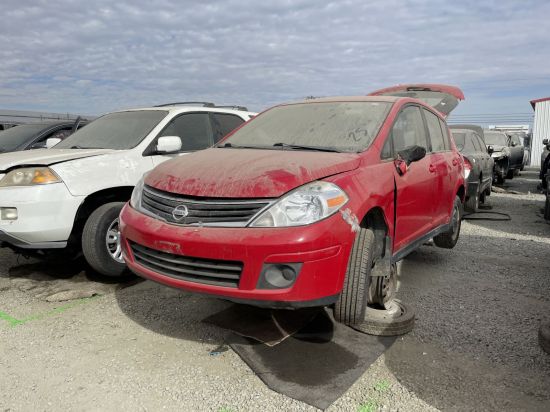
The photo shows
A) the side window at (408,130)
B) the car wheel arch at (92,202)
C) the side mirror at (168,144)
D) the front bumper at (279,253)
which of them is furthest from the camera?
the side mirror at (168,144)

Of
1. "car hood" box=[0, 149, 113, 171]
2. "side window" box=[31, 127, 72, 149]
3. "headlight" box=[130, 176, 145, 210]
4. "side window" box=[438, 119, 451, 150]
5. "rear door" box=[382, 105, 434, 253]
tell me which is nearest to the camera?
"headlight" box=[130, 176, 145, 210]

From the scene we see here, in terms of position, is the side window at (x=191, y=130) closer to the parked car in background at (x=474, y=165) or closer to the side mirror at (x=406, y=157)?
the side mirror at (x=406, y=157)

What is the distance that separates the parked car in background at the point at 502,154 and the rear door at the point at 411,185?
363 inches

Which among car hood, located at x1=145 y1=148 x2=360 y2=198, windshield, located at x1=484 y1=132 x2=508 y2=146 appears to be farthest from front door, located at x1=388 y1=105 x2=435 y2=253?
windshield, located at x1=484 y1=132 x2=508 y2=146

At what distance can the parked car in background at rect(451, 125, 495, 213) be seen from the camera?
8.03m

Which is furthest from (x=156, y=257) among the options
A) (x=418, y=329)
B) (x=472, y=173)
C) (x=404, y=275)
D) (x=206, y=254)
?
(x=472, y=173)

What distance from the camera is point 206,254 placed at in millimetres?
2662

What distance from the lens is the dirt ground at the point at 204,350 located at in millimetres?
2600

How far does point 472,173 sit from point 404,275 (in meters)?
3.94

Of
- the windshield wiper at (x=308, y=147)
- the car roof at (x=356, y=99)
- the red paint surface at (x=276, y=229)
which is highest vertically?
the car roof at (x=356, y=99)

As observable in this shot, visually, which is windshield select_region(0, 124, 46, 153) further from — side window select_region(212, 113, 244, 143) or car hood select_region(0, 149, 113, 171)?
side window select_region(212, 113, 244, 143)

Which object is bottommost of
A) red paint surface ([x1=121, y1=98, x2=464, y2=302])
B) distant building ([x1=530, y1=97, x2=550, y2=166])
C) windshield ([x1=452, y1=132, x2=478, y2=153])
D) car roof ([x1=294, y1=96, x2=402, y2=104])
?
distant building ([x1=530, y1=97, x2=550, y2=166])

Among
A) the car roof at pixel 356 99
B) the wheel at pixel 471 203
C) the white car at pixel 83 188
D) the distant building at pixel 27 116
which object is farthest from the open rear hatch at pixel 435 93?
the distant building at pixel 27 116

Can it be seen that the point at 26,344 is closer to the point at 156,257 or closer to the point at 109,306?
the point at 109,306
